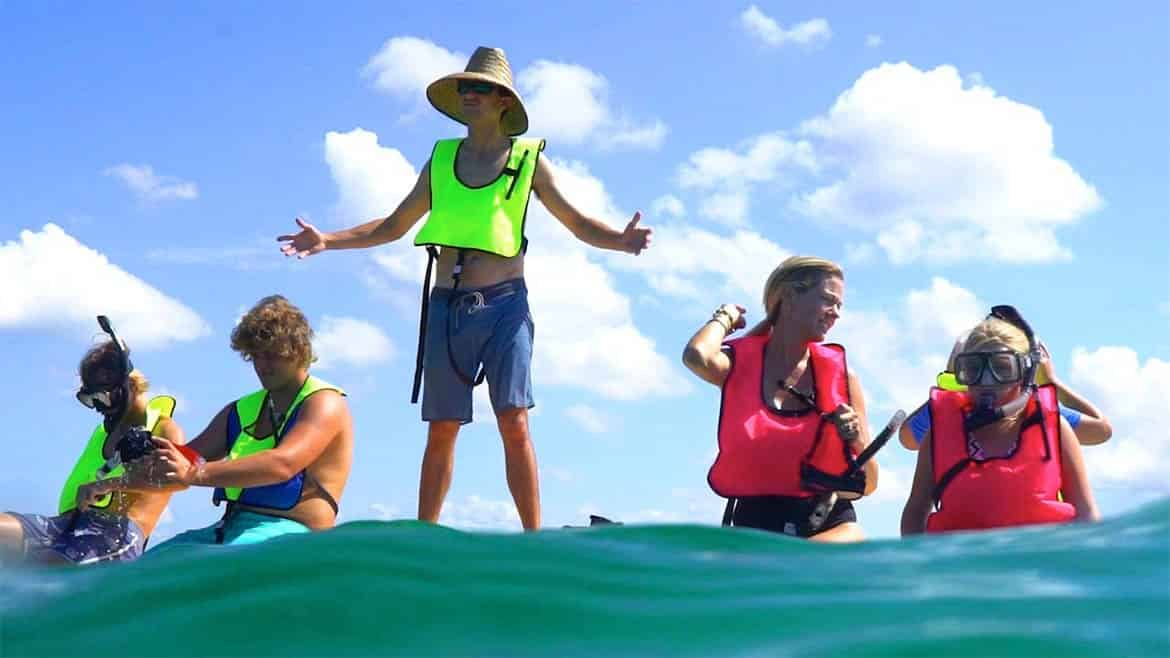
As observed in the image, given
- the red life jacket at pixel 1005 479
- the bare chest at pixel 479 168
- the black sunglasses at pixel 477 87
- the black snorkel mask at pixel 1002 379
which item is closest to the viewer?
the red life jacket at pixel 1005 479

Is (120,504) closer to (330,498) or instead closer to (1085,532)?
(330,498)

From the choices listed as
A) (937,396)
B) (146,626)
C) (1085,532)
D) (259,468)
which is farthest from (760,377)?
(146,626)

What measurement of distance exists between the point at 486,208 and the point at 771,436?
221 centimetres

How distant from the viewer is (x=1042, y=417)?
621 centimetres

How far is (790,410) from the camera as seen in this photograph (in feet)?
21.6

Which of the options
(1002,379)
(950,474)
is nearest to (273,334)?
(950,474)

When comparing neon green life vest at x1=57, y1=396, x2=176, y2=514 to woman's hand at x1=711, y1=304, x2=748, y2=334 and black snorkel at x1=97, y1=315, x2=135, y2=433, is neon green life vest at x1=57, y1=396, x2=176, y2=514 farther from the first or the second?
woman's hand at x1=711, y1=304, x2=748, y2=334

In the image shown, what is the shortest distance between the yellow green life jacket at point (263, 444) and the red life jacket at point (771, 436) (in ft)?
6.64

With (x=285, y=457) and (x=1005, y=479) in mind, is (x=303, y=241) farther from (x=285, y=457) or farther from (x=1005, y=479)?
(x=1005, y=479)

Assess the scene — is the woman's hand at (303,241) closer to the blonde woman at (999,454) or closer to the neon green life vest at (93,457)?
the neon green life vest at (93,457)

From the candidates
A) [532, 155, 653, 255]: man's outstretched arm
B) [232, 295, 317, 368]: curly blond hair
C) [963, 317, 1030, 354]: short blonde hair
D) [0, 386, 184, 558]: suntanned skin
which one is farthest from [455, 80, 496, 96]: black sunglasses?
[963, 317, 1030, 354]: short blonde hair

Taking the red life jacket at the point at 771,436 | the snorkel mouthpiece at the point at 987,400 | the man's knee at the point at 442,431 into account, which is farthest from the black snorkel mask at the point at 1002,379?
the man's knee at the point at 442,431

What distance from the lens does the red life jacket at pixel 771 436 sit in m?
6.46

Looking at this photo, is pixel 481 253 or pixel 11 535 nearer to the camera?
pixel 11 535
